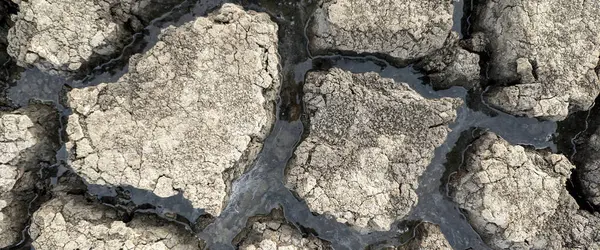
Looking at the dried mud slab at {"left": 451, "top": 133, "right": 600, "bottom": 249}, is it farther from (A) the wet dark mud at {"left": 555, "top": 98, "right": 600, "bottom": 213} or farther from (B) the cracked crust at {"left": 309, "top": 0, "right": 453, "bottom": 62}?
(B) the cracked crust at {"left": 309, "top": 0, "right": 453, "bottom": 62}

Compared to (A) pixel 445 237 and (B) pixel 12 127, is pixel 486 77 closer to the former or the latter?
(A) pixel 445 237

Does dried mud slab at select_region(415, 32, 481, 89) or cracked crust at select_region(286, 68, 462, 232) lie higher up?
dried mud slab at select_region(415, 32, 481, 89)

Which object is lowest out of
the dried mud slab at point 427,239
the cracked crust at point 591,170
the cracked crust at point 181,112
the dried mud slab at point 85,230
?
the dried mud slab at point 427,239

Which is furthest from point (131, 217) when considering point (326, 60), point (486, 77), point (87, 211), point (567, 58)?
point (567, 58)

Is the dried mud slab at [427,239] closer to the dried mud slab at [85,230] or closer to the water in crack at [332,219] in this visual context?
the water in crack at [332,219]

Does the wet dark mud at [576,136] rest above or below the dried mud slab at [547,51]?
below

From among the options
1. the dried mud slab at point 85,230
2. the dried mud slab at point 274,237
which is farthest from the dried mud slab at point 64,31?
the dried mud slab at point 274,237

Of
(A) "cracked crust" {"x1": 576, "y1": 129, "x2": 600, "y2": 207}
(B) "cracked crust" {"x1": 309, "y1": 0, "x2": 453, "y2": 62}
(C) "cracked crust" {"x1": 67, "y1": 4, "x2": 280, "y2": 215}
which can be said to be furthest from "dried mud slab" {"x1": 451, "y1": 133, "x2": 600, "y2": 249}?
(C) "cracked crust" {"x1": 67, "y1": 4, "x2": 280, "y2": 215}
